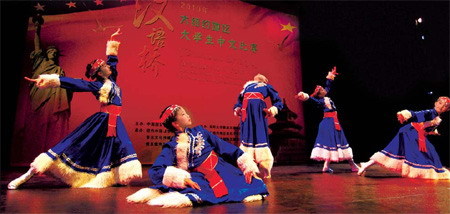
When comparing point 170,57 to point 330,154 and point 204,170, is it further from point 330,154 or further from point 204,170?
point 204,170

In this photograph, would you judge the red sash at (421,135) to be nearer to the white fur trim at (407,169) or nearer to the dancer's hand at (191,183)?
the white fur trim at (407,169)

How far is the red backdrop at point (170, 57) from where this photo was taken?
481 cm

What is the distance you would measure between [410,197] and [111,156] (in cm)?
227

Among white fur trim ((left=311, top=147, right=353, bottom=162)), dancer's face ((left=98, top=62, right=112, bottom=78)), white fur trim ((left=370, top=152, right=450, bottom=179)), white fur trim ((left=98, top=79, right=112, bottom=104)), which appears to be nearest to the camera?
white fur trim ((left=98, top=79, right=112, bottom=104))

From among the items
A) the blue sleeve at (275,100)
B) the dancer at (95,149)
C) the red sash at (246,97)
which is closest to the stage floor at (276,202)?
the dancer at (95,149)

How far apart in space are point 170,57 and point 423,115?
12.1 ft

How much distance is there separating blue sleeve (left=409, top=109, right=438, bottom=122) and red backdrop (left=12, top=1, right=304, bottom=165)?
3.00 metres

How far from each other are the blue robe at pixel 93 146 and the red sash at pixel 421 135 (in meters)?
3.01

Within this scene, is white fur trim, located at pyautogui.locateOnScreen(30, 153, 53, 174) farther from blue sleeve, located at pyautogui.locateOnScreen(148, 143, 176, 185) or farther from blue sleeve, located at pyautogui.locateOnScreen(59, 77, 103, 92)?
blue sleeve, located at pyautogui.locateOnScreen(148, 143, 176, 185)

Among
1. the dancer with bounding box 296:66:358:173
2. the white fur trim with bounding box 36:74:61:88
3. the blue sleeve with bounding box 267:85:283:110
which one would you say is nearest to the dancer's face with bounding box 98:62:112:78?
the white fur trim with bounding box 36:74:61:88

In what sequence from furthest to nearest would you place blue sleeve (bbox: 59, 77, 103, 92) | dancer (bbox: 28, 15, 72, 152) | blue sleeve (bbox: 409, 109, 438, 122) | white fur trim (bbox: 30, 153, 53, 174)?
dancer (bbox: 28, 15, 72, 152)
blue sleeve (bbox: 409, 109, 438, 122)
blue sleeve (bbox: 59, 77, 103, 92)
white fur trim (bbox: 30, 153, 53, 174)

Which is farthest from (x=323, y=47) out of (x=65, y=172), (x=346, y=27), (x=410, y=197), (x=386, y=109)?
(x=65, y=172)

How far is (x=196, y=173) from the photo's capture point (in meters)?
2.01

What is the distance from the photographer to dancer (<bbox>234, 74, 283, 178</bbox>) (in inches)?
135
